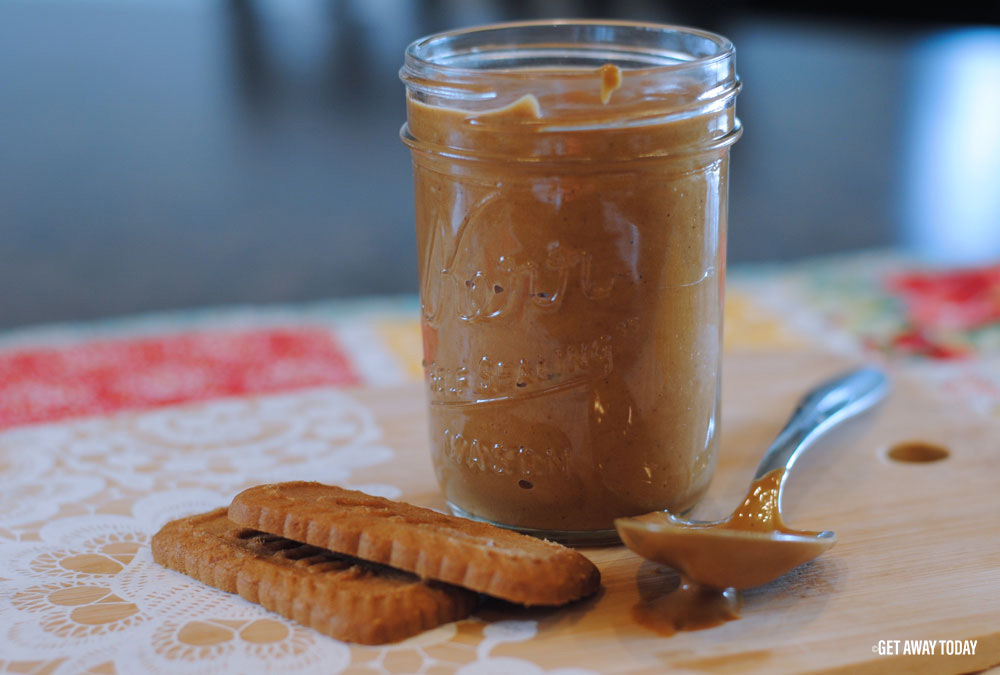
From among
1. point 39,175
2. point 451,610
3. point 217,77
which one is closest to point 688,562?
point 451,610

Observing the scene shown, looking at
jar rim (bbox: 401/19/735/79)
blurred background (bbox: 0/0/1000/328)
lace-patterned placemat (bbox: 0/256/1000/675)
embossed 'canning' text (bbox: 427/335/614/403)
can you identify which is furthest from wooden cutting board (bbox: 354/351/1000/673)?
blurred background (bbox: 0/0/1000/328)

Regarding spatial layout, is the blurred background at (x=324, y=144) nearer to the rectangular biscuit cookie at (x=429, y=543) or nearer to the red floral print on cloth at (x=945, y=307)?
the red floral print on cloth at (x=945, y=307)

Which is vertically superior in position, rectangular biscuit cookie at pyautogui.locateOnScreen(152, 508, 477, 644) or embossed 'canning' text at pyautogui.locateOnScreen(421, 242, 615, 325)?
embossed 'canning' text at pyautogui.locateOnScreen(421, 242, 615, 325)

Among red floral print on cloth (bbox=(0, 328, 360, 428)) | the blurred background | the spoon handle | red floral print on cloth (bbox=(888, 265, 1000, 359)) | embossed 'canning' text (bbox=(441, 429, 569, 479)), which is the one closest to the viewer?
embossed 'canning' text (bbox=(441, 429, 569, 479))

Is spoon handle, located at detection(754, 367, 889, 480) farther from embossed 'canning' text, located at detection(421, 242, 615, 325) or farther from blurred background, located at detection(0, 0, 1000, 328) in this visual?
blurred background, located at detection(0, 0, 1000, 328)

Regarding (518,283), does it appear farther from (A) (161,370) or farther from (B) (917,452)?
(A) (161,370)

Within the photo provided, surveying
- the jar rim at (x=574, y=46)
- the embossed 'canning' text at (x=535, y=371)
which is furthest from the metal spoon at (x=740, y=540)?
the jar rim at (x=574, y=46)
